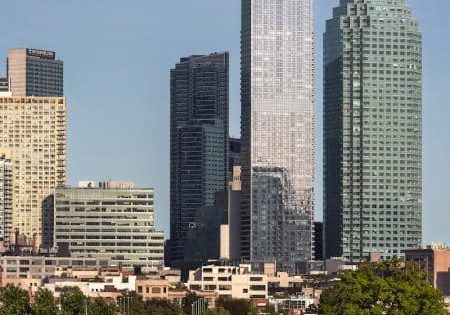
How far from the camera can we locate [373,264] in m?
162

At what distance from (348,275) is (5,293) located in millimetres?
45264

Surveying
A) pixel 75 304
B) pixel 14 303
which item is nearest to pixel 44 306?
pixel 14 303

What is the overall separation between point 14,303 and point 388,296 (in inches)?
1876

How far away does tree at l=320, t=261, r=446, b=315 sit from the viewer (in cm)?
14388

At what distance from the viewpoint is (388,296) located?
477ft

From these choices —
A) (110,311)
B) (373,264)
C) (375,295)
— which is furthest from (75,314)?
(375,295)

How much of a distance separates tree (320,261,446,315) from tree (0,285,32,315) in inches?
1487

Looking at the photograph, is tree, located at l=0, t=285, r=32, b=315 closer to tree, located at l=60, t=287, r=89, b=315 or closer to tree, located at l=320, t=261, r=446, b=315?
tree, located at l=60, t=287, r=89, b=315

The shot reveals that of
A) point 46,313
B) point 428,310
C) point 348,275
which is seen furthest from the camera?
point 46,313

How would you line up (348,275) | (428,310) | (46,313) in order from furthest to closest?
1. (46,313)
2. (348,275)
3. (428,310)

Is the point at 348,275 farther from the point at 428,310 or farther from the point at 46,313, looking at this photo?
the point at 46,313

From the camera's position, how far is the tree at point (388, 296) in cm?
14388

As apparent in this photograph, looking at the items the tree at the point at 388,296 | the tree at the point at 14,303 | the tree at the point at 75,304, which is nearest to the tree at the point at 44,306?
the tree at the point at 14,303

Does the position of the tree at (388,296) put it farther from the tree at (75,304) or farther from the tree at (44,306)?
the tree at (75,304)
